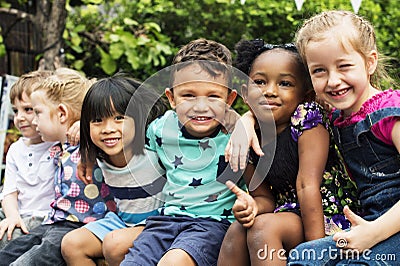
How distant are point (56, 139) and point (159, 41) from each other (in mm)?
2020

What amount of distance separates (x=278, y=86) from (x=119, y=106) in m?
0.78

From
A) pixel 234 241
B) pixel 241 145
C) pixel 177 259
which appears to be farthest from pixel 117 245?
pixel 241 145

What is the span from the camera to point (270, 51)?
2.40 meters

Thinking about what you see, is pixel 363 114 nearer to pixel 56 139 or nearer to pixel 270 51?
pixel 270 51

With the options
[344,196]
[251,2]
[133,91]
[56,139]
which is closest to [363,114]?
[344,196]

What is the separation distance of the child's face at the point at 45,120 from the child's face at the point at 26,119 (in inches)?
5.7

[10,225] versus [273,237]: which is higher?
[273,237]

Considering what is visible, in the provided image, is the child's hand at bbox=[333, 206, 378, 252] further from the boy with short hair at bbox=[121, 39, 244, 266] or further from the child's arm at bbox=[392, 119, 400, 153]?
the boy with short hair at bbox=[121, 39, 244, 266]

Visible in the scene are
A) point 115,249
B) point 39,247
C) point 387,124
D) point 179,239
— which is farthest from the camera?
point 39,247

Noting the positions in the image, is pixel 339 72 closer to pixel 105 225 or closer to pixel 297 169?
pixel 297 169

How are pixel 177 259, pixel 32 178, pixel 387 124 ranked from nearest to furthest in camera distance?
1. pixel 387 124
2. pixel 177 259
3. pixel 32 178

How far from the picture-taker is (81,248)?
266 centimetres

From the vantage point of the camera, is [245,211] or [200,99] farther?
[200,99]

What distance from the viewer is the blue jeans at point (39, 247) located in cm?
276
